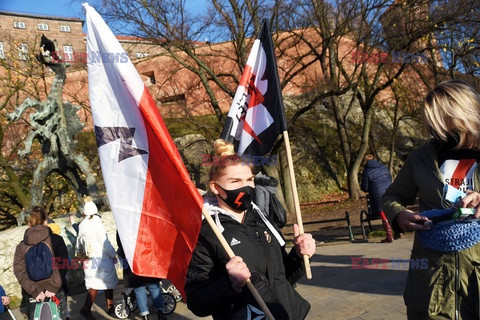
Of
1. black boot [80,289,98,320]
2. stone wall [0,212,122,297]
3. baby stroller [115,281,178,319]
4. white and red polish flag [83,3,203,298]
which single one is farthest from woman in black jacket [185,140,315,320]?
stone wall [0,212,122,297]

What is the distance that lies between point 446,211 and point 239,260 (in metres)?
1.03

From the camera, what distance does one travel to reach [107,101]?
2.89 metres

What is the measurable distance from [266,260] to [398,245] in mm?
7318

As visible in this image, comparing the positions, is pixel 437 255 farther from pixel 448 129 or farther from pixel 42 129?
pixel 42 129

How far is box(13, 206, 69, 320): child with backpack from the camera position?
5715 millimetres

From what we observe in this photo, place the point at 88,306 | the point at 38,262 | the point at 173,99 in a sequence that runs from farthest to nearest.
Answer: the point at 173,99 → the point at 88,306 → the point at 38,262

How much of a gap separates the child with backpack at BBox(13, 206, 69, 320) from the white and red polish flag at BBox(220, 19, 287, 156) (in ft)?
11.2

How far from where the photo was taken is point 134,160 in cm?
293

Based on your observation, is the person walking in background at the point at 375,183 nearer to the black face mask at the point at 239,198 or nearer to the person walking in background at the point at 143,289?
the person walking in background at the point at 143,289

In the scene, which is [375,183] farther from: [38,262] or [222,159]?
[222,159]

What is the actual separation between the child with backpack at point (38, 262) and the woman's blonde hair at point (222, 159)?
3.73m

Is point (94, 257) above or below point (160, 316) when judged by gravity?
above

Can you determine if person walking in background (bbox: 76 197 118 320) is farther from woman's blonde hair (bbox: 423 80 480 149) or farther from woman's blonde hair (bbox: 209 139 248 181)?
woman's blonde hair (bbox: 423 80 480 149)

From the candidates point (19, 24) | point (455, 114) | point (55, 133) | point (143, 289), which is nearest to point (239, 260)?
point (455, 114)
